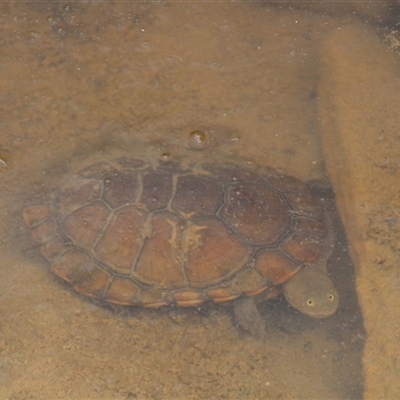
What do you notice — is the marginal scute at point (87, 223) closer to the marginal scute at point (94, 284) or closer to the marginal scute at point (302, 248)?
the marginal scute at point (94, 284)

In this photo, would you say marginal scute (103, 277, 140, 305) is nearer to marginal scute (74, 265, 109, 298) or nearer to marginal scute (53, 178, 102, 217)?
marginal scute (74, 265, 109, 298)

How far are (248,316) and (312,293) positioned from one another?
0.49 meters

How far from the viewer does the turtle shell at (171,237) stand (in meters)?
3.16

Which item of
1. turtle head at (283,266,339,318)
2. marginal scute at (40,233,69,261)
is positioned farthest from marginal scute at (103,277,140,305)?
turtle head at (283,266,339,318)

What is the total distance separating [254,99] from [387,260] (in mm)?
1580

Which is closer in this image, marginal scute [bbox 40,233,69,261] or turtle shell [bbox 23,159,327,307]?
turtle shell [bbox 23,159,327,307]

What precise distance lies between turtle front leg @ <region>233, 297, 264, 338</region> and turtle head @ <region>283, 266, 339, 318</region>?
0.89ft

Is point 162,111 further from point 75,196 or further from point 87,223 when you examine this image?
point 87,223

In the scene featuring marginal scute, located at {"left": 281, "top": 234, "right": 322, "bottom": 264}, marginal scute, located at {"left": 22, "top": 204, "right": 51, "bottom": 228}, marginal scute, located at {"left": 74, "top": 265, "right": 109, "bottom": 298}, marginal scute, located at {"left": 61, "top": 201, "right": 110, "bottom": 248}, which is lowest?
marginal scute, located at {"left": 74, "top": 265, "right": 109, "bottom": 298}

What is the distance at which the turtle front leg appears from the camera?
3.22 metres

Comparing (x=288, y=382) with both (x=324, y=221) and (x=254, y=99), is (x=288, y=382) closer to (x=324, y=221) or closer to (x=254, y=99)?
(x=324, y=221)

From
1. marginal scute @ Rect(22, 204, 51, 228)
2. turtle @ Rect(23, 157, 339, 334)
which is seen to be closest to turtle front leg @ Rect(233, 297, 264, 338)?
turtle @ Rect(23, 157, 339, 334)

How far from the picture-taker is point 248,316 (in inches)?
128

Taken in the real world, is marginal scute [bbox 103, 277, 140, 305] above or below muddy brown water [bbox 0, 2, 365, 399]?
below
